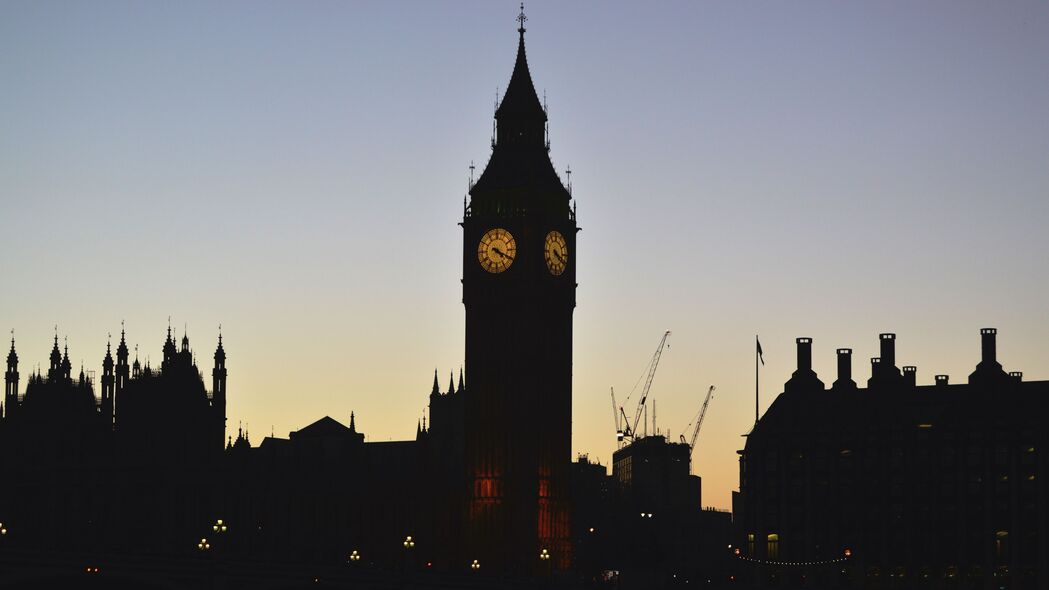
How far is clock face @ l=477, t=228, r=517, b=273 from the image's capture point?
5591 inches

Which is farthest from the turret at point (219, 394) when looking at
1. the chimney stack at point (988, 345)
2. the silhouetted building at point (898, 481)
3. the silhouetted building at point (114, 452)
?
the chimney stack at point (988, 345)

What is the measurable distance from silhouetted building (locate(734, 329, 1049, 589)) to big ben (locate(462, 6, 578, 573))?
16.8 metres

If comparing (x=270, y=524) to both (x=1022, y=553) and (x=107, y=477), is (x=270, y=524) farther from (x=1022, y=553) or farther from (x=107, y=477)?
(x=1022, y=553)

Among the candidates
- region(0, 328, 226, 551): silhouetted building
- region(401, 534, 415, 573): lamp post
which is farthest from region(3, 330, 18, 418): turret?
region(401, 534, 415, 573): lamp post

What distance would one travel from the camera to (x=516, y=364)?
142250 millimetres

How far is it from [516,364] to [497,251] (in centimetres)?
851

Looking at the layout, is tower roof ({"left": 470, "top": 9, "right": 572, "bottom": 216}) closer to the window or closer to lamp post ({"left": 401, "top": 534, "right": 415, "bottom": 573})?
lamp post ({"left": 401, "top": 534, "right": 415, "bottom": 573})

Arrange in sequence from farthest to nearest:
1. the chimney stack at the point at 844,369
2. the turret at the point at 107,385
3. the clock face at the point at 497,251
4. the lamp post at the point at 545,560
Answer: the turret at the point at 107,385 → the chimney stack at the point at 844,369 → the clock face at the point at 497,251 → the lamp post at the point at 545,560

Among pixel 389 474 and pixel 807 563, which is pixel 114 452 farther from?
pixel 807 563

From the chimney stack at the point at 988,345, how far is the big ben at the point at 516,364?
31.3 m

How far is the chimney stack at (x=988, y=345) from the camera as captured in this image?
142 meters

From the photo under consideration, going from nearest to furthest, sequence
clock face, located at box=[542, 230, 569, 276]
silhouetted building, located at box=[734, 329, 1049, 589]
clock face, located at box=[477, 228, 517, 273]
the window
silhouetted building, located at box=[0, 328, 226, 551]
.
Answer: the window, silhouetted building, located at box=[734, 329, 1049, 589], clock face, located at box=[477, 228, 517, 273], clock face, located at box=[542, 230, 569, 276], silhouetted building, located at box=[0, 328, 226, 551]

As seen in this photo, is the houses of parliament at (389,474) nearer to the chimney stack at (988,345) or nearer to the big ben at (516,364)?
the big ben at (516,364)

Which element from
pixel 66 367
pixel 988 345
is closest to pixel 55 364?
pixel 66 367
